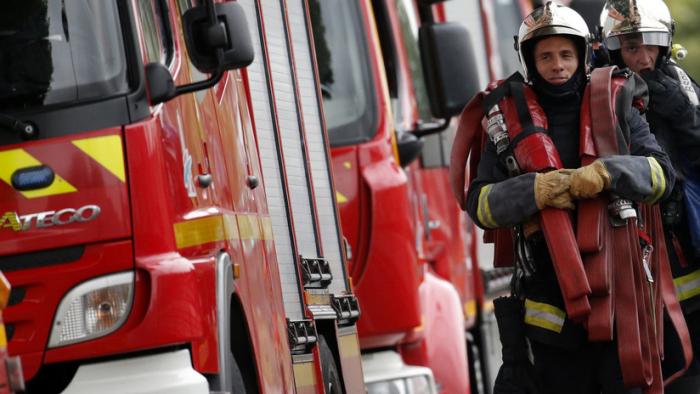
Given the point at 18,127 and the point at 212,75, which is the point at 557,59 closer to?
the point at 212,75

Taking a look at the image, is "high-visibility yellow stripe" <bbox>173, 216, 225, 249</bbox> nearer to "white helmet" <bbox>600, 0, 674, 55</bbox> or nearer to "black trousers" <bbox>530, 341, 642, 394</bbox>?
"black trousers" <bbox>530, 341, 642, 394</bbox>

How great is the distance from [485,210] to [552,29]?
0.75 metres

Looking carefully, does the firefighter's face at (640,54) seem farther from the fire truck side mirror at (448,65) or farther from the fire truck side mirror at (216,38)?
the fire truck side mirror at (216,38)

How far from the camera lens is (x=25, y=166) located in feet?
13.7

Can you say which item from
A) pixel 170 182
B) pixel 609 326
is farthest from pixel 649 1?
pixel 170 182

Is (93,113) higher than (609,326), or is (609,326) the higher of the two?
(93,113)

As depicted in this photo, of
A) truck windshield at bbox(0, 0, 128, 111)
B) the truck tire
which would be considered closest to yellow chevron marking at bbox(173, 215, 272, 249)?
truck windshield at bbox(0, 0, 128, 111)

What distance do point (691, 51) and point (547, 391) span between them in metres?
32.3

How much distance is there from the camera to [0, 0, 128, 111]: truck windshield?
4305mm

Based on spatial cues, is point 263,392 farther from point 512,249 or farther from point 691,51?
point 691,51

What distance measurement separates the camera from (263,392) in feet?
16.7

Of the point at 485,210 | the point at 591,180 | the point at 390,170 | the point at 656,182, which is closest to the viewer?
the point at 591,180

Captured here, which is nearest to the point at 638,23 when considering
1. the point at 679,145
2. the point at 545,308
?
the point at 679,145

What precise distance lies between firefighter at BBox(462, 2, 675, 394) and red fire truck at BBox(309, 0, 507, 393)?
80.1 inches
